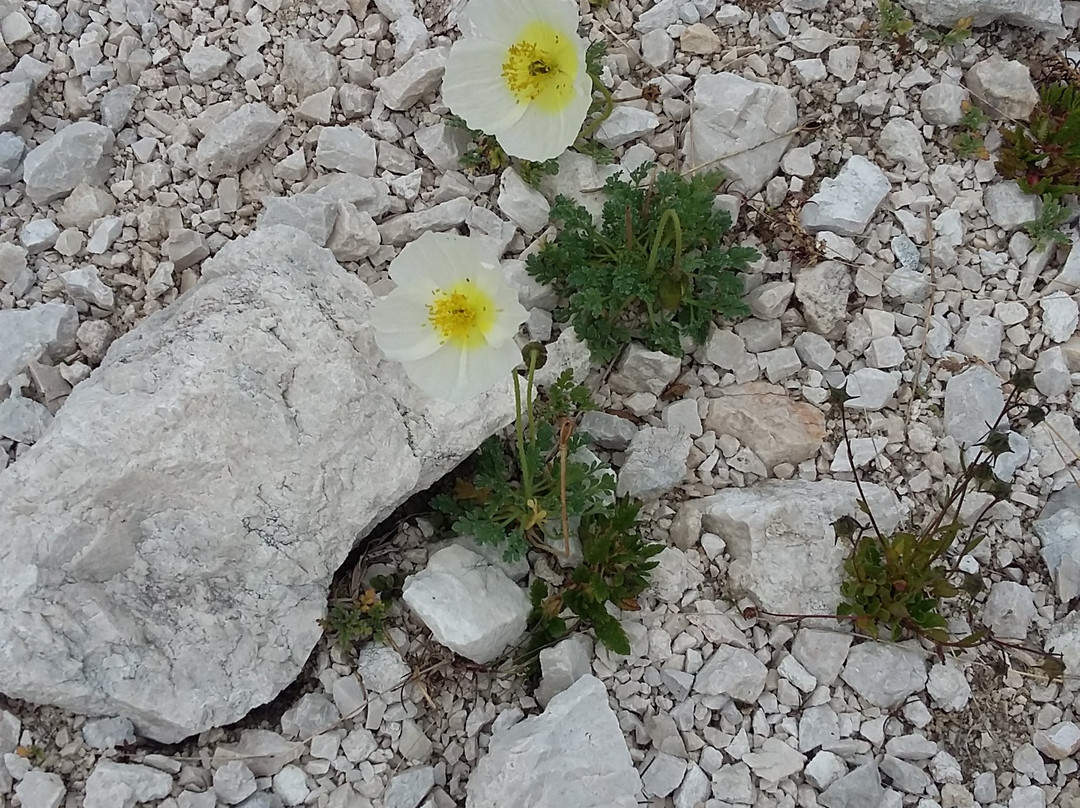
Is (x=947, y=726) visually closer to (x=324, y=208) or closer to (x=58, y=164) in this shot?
(x=324, y=208)

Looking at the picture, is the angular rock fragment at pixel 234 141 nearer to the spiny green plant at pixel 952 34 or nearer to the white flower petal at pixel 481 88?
the white flower petal at pixel 481 88

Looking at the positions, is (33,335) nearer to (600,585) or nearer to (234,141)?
(234,141)

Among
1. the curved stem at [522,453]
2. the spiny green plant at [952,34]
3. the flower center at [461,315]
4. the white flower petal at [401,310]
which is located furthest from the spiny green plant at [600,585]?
the spiny green plant at [952,34]

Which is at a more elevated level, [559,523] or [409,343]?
[409,343]

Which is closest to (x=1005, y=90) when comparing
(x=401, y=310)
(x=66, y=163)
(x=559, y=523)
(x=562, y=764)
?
(x=559, y=523)

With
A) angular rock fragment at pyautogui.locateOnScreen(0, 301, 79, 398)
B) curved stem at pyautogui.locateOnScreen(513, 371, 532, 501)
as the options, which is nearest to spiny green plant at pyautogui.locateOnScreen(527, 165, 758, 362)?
curved stem at pyautogui.locateOnScreen(513, 371, 532, 501)

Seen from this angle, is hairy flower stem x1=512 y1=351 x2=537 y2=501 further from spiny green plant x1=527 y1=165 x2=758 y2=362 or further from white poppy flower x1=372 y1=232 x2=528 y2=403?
spiny green plant x1=527 y1=165 x2=758 y2=362
